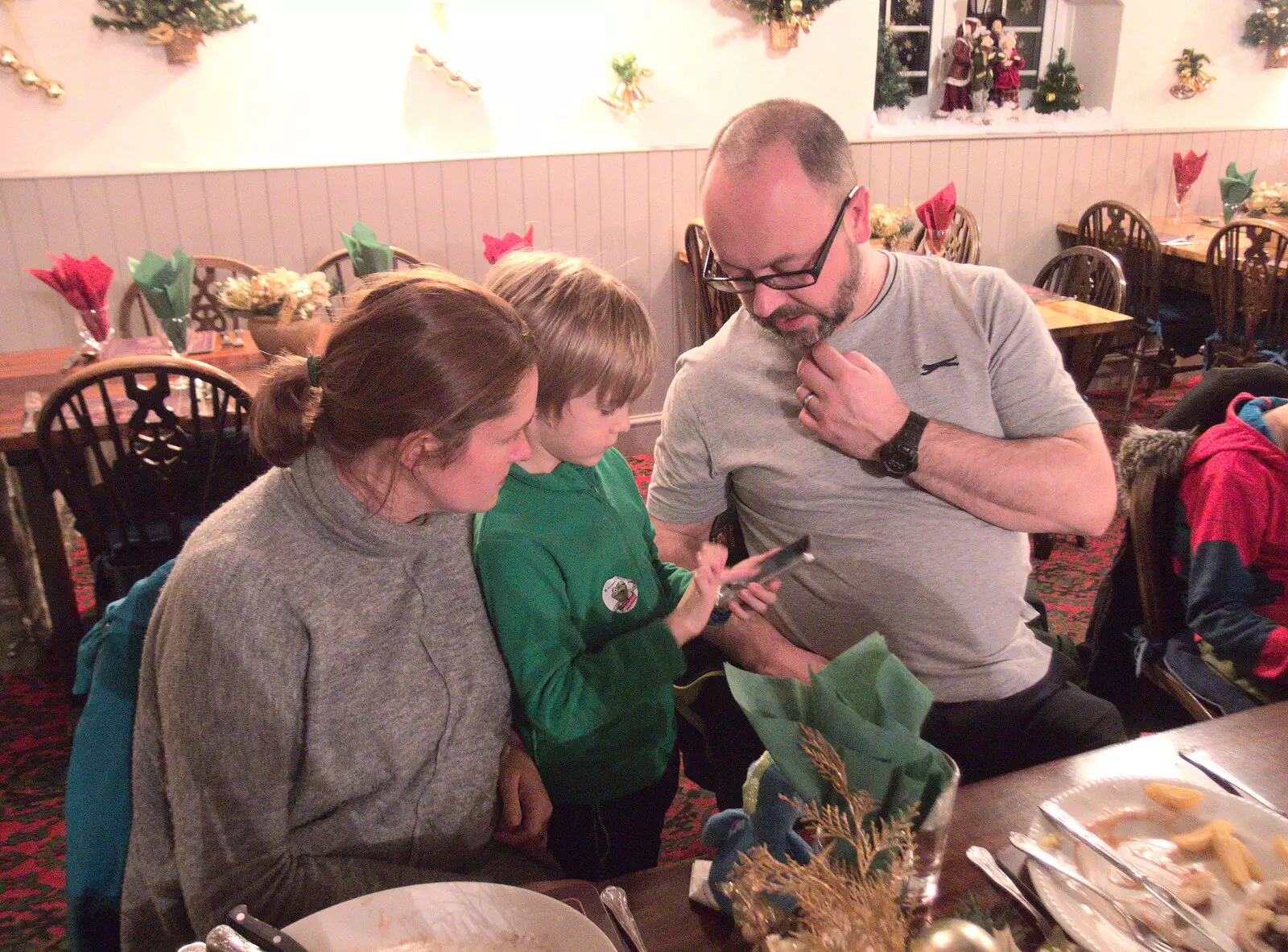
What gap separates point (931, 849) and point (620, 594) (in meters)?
0.58

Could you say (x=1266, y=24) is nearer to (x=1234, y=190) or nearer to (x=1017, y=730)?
(x=1234, y=190)

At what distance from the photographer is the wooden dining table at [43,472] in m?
2.41

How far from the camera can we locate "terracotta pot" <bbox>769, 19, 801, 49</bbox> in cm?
442

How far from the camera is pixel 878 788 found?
2.42 feet

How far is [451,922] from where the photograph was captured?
82cm

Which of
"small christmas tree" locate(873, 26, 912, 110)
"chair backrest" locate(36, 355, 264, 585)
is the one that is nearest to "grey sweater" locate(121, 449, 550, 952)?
"chair backrest" locate(36, 355, 264, 585)

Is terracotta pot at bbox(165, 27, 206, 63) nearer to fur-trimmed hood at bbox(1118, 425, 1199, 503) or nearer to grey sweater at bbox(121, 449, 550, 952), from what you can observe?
grey sweater at bbox(121, 449, 550, 952)

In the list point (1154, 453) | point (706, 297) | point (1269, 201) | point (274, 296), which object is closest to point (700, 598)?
point (1154, 453)

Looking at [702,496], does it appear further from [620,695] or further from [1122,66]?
[1122,66]

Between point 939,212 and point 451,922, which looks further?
point 939,212

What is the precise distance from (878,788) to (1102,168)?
5.45 meters

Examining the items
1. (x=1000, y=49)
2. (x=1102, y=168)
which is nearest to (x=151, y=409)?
(x=1000, y=49)

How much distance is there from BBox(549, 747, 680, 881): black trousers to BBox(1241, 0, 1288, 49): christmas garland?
5840 millimetres

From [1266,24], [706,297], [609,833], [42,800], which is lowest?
[42,800]
